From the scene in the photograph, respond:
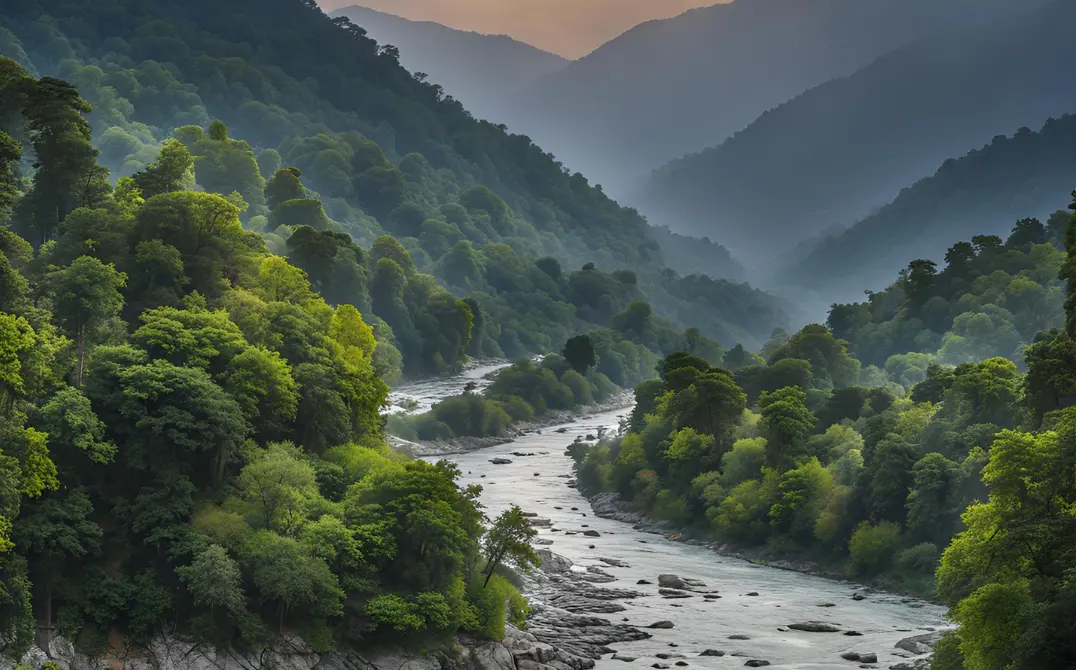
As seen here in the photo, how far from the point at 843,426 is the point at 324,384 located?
6171 centimetres

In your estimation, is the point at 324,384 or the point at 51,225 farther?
the point at 51,225

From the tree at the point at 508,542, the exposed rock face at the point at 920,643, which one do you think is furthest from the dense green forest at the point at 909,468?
the tree at the point at 508,542

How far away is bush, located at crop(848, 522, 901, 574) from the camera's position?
4053 inches

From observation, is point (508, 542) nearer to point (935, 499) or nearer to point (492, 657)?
point (492, 657)

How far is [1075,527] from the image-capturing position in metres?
60.0

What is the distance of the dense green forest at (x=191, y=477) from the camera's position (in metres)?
64.9

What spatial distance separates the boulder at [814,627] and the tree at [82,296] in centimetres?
5151

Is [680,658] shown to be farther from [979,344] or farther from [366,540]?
[979,344]

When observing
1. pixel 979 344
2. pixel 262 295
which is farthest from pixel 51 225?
pixel 979 344

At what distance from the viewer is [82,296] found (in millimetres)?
77438

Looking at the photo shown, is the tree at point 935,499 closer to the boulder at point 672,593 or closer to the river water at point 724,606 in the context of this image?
the river water at point 724,606

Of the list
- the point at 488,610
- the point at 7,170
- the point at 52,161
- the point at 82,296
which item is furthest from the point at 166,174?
the point at 488,610

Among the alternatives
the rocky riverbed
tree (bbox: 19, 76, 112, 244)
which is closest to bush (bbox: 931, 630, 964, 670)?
the rocky riverbed

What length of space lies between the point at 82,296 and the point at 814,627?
2143 inches
